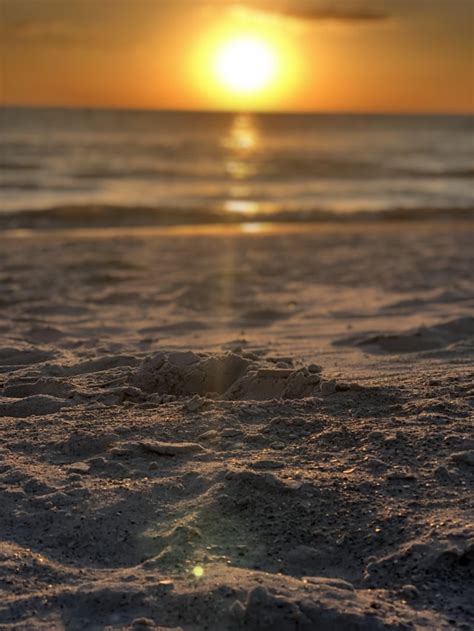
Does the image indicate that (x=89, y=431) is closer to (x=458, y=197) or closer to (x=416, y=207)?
(x=416, y=207)

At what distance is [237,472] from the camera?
2.88 meters

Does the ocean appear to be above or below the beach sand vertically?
above

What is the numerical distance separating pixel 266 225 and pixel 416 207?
16.0 feet

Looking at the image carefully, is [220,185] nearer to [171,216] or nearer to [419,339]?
[171,216]

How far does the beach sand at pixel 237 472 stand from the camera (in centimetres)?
225

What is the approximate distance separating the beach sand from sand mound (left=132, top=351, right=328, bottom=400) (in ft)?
0.03

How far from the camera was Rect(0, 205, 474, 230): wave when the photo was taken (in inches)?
533

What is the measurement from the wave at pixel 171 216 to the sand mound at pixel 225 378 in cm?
926

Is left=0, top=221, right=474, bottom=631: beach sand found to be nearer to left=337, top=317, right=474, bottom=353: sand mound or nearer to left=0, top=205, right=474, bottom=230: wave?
left=337, top=317, right=474, bottom=353: sand mound

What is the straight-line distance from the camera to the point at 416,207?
1717 centimetres

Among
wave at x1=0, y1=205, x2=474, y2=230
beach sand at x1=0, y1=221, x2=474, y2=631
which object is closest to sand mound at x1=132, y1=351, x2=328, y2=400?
beach sand at x1=0, y1=221, x2=474, y2=631

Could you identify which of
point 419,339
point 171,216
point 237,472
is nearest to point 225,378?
point 237,472

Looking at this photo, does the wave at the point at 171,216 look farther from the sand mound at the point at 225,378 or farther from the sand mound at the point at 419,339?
the sand mound at the point at 225,378

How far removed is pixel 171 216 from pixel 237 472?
485 inches
